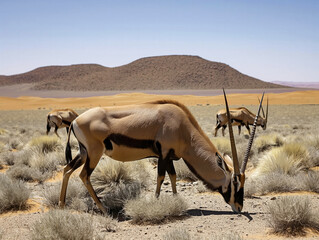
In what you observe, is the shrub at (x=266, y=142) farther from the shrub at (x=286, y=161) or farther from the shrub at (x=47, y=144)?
the shrub at (x=47, y=144)

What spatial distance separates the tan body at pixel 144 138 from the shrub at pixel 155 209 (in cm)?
54

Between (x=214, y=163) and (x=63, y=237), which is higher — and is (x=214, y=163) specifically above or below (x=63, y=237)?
above

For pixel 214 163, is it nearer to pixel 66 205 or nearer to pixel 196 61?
pixel 66 205

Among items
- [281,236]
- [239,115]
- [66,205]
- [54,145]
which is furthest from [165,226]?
[239,115]

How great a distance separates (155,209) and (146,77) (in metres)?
141

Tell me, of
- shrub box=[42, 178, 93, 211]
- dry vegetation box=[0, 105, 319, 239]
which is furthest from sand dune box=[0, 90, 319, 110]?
shrub box=[42, 178, 93, 211]

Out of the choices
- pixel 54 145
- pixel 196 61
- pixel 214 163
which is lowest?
pixel 54 145

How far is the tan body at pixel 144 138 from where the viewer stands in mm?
6000

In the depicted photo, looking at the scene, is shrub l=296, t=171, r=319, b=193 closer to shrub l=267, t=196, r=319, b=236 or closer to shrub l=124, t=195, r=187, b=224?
shrub l=267, t=196, r=319, b=236

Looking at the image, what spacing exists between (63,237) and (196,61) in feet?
512

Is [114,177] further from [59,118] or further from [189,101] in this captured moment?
[189,101]

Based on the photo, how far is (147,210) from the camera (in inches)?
216

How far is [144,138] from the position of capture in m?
6.10

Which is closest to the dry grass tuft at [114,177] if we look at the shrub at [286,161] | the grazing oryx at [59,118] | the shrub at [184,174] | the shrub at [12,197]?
the shrub at [184,174]
